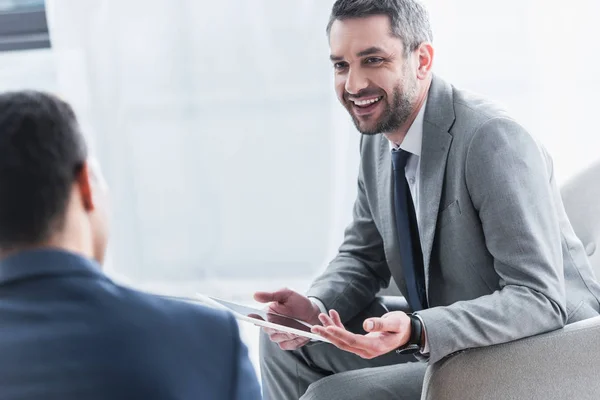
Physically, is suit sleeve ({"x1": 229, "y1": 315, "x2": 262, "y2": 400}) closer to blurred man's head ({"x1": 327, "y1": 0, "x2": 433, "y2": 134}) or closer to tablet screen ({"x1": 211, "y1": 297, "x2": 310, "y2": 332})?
tablet screen ({"x1": 211, "y1": 297, "x2": 310, "y2": 332})

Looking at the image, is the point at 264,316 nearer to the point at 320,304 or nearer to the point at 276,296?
the point at 276,296

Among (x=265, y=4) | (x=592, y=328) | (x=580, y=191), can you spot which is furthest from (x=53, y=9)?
(x=592, y=328)

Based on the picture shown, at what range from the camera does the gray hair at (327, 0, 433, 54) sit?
5.70ft

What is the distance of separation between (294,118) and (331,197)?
334 millimetres

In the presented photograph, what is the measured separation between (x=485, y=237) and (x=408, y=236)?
0.79ft

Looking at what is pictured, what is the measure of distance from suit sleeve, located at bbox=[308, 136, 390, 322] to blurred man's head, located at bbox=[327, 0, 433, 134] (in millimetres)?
209

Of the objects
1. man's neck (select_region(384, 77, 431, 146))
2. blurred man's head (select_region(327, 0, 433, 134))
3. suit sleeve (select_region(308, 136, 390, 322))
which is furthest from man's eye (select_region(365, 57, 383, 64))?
suit sleeve (select_region(308, 136, 390, 322))

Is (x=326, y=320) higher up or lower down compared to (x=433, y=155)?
lower down

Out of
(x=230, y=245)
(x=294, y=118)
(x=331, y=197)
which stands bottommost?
(x=230, y=245)

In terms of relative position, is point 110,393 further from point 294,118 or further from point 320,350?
point 294,118

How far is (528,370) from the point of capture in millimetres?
1396

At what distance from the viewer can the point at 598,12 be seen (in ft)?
9.53

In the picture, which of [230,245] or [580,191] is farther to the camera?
[230,245]

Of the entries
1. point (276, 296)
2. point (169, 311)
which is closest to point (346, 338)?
point (276, 296)
